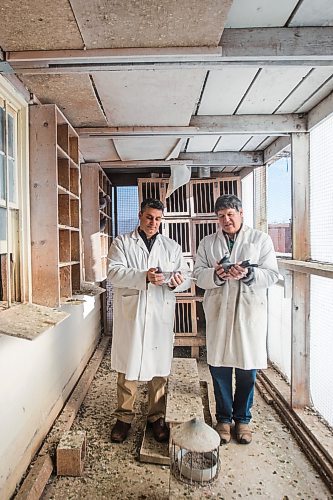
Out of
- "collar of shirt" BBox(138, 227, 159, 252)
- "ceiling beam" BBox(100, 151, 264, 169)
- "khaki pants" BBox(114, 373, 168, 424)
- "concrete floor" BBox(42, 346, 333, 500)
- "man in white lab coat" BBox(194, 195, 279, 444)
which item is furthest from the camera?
"ceiling beam" BBox(100, 151, 264, 169)

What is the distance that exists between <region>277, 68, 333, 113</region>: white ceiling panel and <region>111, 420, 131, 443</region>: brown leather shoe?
2.28m

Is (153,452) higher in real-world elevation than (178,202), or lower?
lower

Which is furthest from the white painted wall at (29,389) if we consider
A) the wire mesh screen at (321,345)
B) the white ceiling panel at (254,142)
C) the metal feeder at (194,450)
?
the white ceiling panel at (254,142)

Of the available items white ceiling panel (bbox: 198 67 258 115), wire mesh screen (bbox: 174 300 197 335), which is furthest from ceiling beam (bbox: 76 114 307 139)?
wire mesh screen (bbox: 174 300 197 335)

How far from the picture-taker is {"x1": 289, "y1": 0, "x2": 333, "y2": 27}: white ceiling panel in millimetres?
1405

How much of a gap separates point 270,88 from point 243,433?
6.83 feet

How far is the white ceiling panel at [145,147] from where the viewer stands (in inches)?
112

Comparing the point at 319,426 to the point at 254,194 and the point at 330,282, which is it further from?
the point at 254,194

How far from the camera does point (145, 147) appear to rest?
307 cm

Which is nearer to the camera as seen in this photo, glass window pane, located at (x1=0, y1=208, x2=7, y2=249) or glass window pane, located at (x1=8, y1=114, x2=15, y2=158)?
glass window pane, located at (x1=0, y1=208, x2=7, y2=249)

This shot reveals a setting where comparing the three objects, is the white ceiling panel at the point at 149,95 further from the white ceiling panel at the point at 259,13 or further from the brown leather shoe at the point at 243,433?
the brown leather shoe at the point at 243,433

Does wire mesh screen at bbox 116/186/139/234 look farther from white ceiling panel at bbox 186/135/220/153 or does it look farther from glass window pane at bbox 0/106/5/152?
glass window pane at bbox 0/106/5/152

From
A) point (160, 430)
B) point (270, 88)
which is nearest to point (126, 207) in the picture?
point (270, 88)

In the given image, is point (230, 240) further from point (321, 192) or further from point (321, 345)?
point (321, 345)
